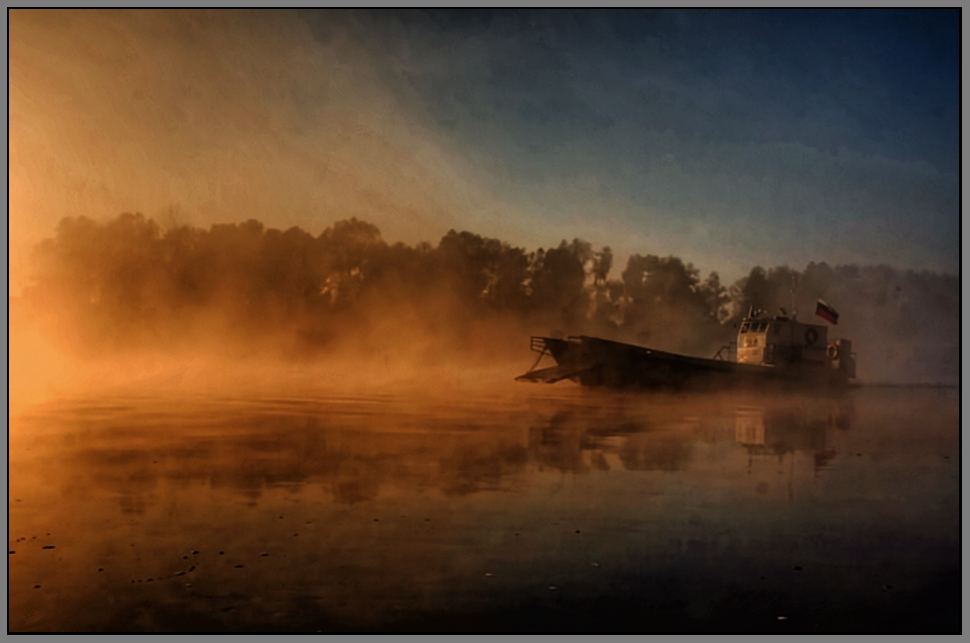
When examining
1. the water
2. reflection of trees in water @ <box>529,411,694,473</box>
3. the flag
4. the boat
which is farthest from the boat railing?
reflection of trees in water @ <box>529,411,694,473</box>

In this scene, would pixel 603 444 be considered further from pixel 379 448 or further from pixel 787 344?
pixel 787 344

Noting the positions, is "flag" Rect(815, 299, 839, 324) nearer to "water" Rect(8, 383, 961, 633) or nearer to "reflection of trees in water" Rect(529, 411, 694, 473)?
"water" Rect(8, 383, 961, 633)

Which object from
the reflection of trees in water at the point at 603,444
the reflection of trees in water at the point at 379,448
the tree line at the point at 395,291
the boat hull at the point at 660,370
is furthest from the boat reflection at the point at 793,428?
the tree line at the point at 395,291

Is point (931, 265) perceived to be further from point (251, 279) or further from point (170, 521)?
point (170, 521)

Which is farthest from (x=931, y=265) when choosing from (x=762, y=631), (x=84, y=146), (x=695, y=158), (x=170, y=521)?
(x=84, y=146)

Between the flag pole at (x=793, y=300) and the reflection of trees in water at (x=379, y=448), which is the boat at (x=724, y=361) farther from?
the reflection of trees in water at (x=379, y=448)

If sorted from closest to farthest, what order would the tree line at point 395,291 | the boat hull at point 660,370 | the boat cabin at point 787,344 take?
the tree line at point 395,291 → the boat cabin at point 787,344 → the boat hull at point 660,370
